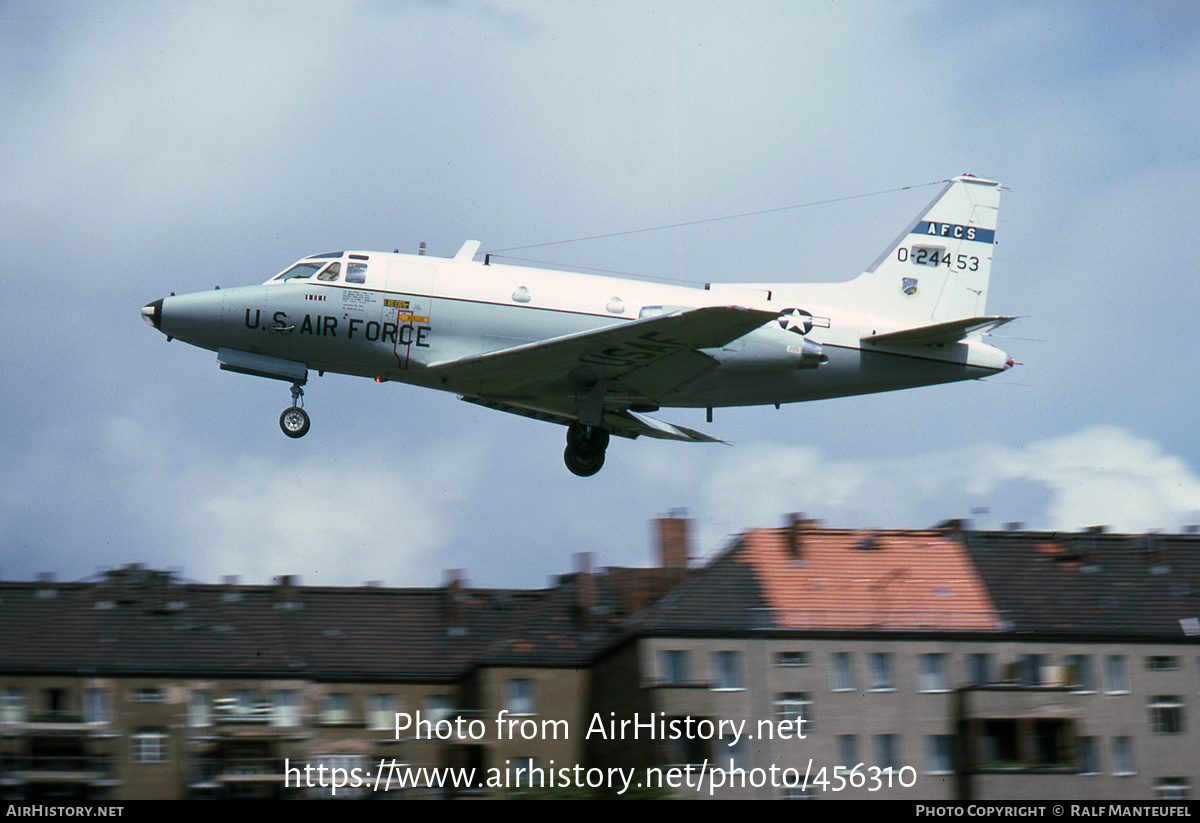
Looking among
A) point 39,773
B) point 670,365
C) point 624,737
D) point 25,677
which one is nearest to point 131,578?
point 25,677

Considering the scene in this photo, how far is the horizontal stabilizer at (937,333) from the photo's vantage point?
31.0 metres

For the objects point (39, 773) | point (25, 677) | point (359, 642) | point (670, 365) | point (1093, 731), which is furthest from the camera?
point (359, 642)

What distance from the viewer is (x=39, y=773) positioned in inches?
1638

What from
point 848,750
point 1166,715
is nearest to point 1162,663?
point 1166,715

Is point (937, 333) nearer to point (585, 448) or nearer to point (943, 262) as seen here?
point (943, 262)

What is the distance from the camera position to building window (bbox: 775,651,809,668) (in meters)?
45.3

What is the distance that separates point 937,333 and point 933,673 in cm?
1715

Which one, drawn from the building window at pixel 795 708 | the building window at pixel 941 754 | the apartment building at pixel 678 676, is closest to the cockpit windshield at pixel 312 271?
the apartment building at pixel 678 676

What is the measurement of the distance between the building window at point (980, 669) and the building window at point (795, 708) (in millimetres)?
5147

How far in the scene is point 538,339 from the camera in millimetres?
30859

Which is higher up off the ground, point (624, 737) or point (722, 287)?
point (722, 287)

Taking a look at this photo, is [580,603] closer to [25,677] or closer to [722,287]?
[25,677]
